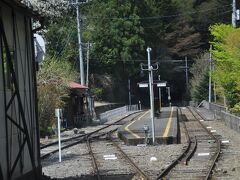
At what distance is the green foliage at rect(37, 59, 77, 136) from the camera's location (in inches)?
1459

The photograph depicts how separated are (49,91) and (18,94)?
81.3 feet

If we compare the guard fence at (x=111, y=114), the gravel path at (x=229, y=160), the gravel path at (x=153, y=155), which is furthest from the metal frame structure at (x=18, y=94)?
the guard fence at (x=111, y=114)

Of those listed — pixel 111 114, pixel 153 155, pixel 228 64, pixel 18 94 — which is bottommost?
pixel 111 114

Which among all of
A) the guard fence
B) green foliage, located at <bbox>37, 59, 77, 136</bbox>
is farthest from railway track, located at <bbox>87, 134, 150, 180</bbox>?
the guard fence

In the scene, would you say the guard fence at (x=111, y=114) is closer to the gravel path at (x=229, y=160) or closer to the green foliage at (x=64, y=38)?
the green foliage at (x=64, y=38)

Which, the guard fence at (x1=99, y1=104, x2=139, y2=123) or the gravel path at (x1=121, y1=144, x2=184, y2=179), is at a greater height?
the gravel path at (x1=121, y1=144, x2=184, y2=179)

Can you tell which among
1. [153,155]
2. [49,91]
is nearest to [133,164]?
[153,155]

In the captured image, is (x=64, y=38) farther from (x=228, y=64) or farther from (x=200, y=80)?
(x=228, y=64)

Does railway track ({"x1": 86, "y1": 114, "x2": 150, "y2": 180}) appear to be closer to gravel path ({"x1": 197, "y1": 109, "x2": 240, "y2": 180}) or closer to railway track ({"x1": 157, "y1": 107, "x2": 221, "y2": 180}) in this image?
railway track ({"x1": 157, "y1": 107, "x2": 221, "y2": 180})

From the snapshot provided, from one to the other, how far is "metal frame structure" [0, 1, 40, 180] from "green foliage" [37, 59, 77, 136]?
68.6 feet

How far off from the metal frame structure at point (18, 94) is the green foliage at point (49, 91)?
20896 mm

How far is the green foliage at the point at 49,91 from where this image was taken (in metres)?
37.1

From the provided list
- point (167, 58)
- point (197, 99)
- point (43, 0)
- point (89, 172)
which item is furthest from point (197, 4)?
point (89, 172)

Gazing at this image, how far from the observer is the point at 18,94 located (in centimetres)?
1415
